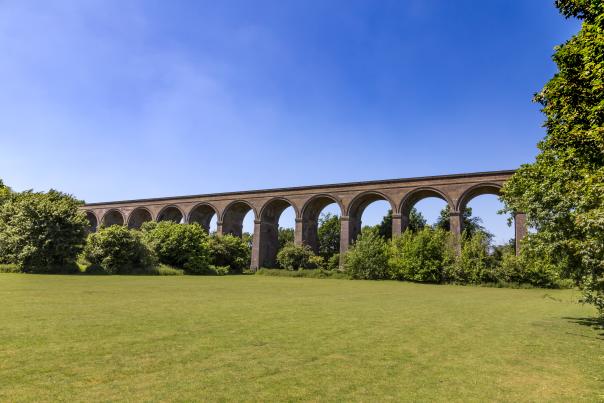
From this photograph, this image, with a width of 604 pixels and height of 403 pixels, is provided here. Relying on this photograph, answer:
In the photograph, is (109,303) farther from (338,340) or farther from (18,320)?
(338,340)

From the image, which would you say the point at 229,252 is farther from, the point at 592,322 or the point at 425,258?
the point at 592,322

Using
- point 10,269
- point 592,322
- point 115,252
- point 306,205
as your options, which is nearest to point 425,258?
point 306,205

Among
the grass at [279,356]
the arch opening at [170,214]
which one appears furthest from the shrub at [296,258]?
the grass at [279,356]

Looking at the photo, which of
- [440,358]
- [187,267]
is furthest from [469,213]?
[440,358]

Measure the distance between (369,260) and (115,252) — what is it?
1999cm

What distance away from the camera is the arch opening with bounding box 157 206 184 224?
165ft

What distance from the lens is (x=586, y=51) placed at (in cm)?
703

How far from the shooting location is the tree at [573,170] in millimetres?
6738

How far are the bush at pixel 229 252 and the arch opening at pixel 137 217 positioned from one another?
60.8 ft

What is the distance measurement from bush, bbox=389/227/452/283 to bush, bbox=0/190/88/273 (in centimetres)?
2361

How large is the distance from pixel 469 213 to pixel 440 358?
53304mm

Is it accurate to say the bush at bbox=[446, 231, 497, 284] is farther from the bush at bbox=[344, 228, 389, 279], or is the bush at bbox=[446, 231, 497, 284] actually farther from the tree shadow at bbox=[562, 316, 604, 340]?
the tree shadow at bbox=[562, 316, 604, 340]

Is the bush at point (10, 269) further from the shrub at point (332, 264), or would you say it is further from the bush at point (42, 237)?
the shrub at point (332, 264)

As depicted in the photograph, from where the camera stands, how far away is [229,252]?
3884 cm
